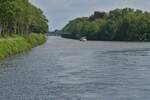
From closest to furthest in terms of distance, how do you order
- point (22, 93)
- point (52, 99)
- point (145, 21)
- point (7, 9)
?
point (52, 99), point (22, 93), point (7, 9), point (145, 21)

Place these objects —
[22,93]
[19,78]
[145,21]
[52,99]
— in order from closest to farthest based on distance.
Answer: [52,99] < [22,93] < [19,78] < [145,21]

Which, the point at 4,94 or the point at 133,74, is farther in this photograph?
the point at 133,74

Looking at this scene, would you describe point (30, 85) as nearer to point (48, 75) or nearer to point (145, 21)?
point (48, 75)

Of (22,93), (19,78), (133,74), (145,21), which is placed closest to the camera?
(22,93)

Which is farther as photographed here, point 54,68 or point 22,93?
point 54,68

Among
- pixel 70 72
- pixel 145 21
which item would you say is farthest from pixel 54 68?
pixel 145 21

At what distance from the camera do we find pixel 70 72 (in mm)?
54219

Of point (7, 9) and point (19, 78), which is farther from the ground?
point (7, 9)

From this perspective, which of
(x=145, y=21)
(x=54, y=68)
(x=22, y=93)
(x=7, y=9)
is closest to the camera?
(x=22, y=93)

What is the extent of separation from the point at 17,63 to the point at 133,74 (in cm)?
1892

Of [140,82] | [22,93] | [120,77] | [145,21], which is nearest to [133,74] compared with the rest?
[120,77]

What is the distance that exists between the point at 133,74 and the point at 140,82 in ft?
22.0

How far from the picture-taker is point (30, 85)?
43344mm

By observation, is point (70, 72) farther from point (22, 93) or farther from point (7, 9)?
point (7, 9)
